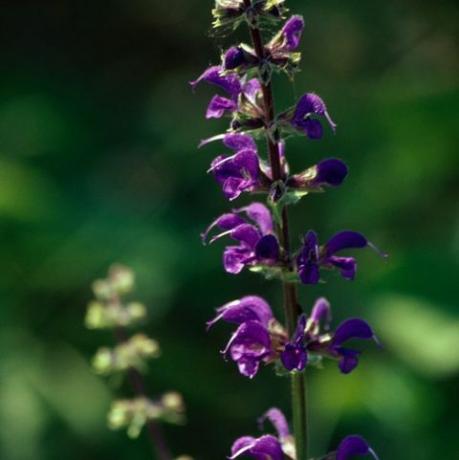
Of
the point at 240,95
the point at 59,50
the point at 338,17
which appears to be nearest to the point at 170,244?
the point at 338,17

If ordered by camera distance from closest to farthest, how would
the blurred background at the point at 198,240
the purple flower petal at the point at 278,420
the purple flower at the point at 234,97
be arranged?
the purple flower at the point at 234,97 < the purple flower petal at the point at 278,420 < the blurred background at the point at 198,240

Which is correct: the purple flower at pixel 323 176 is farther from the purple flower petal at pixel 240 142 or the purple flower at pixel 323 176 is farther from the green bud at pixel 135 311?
the green bud at pixel 135 311

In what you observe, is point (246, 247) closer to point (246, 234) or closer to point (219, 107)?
point (246, 234)

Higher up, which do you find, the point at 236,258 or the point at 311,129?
the point at 311,129

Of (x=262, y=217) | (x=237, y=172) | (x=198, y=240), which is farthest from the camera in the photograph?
(x=198, y=240)

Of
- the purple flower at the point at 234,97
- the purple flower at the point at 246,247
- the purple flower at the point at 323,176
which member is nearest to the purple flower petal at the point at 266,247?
the purple flower at the point at 246,247

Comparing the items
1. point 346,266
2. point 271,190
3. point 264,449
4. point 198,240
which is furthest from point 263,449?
point 198,240

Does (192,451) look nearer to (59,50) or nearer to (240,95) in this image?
(240,95)

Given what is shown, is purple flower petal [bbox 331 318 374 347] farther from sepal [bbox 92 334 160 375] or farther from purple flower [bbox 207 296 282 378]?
sepal [bbox 92 334 160 375]
